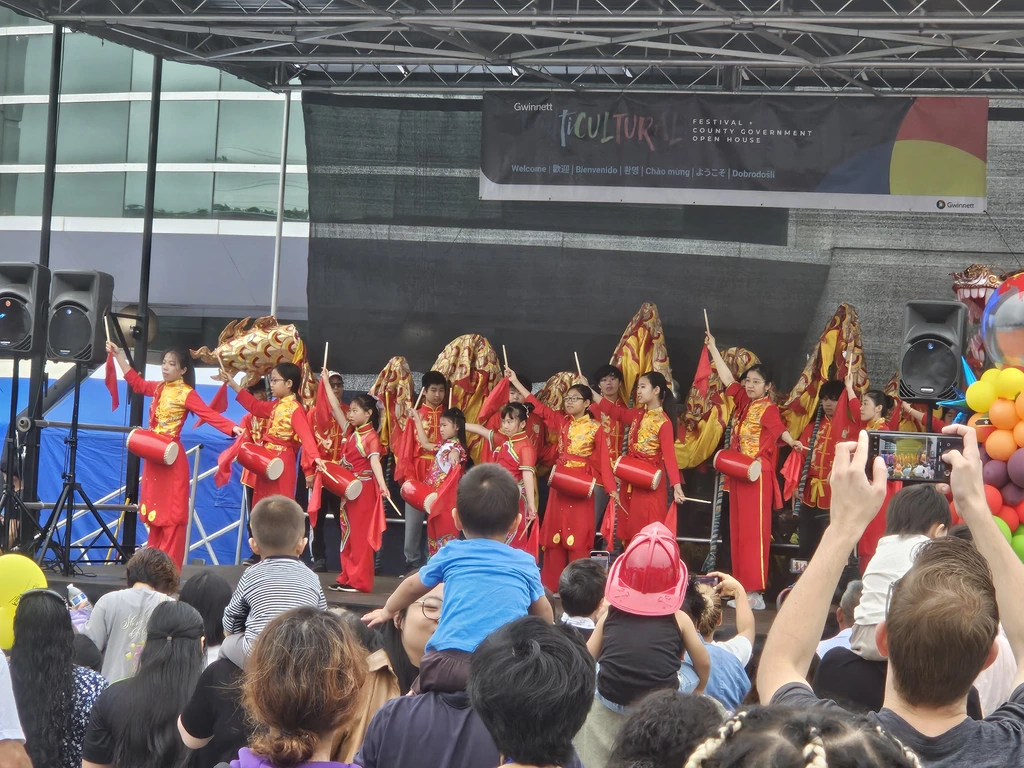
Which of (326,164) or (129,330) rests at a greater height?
(326,164)

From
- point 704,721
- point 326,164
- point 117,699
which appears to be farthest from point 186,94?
point 704,721

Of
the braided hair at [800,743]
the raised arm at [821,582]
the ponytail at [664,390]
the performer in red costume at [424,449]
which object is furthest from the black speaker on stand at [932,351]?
the braided hair at [800,743]

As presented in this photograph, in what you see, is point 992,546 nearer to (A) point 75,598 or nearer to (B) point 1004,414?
(B) point 1004,414

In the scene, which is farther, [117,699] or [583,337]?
[583,337]

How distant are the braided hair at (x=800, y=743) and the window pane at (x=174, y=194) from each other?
1266cm

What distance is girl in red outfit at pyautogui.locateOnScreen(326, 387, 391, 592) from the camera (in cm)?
684

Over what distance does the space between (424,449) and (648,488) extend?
1.44 meters

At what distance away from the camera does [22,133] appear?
45.3 ft

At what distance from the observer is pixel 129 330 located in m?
7.41

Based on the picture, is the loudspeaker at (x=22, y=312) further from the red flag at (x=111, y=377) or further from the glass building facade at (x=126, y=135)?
the glass building facade at (x=126, y=135)

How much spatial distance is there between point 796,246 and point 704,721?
20.1ft

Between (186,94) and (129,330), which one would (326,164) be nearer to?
(129,330)

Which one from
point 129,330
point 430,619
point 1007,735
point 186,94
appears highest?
point 186,94

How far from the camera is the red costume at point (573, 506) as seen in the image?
6910 millimetres
